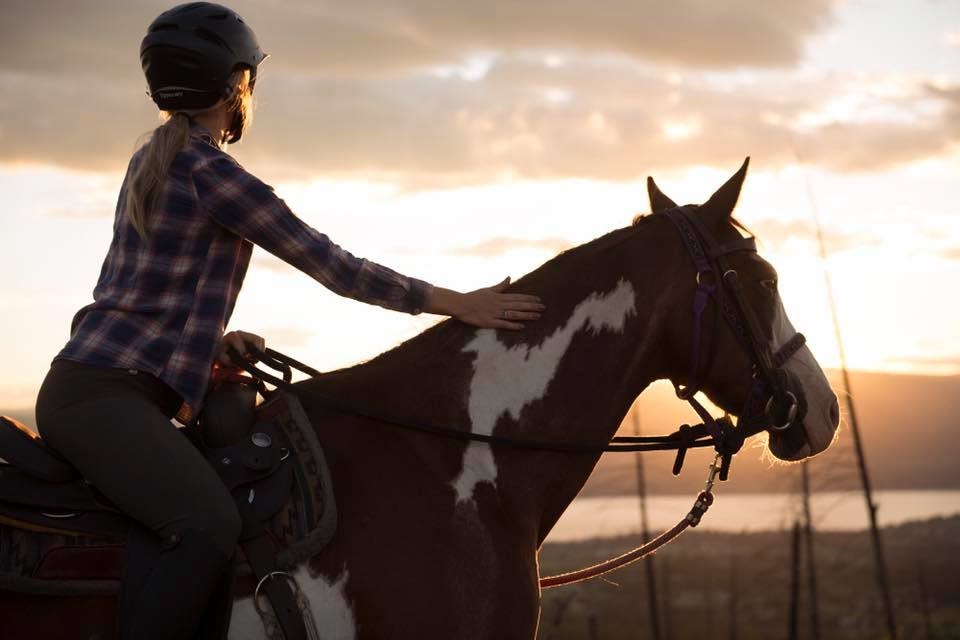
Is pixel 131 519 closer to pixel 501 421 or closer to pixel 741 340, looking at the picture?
pixel 501 421

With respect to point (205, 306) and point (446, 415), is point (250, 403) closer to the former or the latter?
point (205, 306)

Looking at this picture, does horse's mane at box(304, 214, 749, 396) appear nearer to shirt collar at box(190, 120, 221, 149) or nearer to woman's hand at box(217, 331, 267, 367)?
woman's hand at box(217, 331, 267, 367)

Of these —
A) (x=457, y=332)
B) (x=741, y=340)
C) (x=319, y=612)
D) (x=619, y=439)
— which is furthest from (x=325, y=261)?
(x=741, y=340)

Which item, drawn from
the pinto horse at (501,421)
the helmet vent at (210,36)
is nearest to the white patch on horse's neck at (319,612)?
the pinto horse at (501,421)

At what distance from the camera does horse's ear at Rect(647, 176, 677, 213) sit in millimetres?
5027

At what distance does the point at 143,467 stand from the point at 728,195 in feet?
9.42

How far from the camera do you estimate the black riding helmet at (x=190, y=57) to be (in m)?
4.35

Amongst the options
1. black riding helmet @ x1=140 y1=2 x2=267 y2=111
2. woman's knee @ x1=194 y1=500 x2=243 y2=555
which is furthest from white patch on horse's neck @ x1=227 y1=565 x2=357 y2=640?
black riding helmet @ x1=140 y1=2 x2=267 y2=111

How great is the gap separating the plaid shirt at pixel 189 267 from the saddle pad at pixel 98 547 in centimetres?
56

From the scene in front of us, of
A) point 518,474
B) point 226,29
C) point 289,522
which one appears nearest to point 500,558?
point 518,474

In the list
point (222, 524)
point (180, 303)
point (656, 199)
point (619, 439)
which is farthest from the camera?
point (656, 199)

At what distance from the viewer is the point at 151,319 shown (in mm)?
3945

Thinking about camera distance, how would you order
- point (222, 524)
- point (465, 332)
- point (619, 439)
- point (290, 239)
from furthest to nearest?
point (619, 439) < point (465, 332) < point (290, 239) < point (222, 524)

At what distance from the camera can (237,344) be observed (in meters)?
4.37
